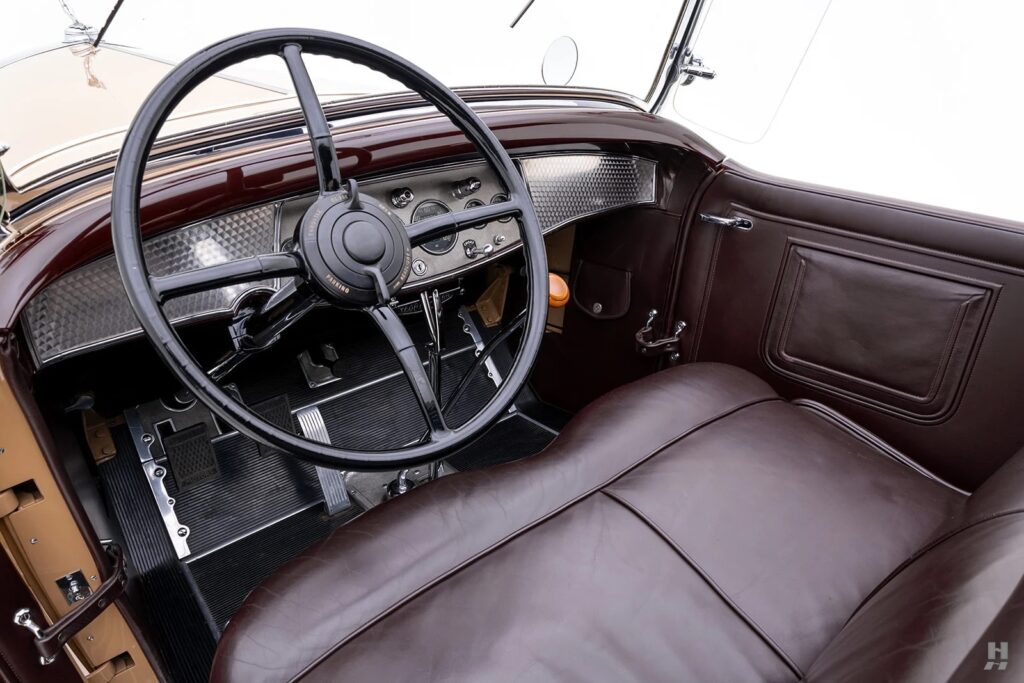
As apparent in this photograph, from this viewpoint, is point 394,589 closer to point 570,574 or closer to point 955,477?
point 570,574

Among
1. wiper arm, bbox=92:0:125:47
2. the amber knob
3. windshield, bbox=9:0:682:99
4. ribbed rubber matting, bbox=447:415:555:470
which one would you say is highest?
wiper arm, bbox=92:0:125:47

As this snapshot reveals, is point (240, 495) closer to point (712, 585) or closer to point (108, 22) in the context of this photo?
point (108, 22)

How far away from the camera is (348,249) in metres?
0.88

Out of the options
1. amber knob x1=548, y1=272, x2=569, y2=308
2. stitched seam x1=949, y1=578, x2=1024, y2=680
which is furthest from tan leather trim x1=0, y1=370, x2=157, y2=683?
stitched seam x1=949, y1=578, x2=1024, y2=680

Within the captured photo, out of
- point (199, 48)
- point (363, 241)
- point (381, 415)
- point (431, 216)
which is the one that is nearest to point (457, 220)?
point (363, 241)

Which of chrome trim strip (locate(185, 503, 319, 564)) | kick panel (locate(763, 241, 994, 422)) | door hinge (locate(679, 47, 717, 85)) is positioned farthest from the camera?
door hinge (locate(679, 47, 717, 85))

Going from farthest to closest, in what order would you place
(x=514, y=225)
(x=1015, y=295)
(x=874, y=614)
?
(x=514, y=225), (x=1015, y=295), (x=874, y=614)

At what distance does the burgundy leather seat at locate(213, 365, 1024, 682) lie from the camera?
2.40 ft

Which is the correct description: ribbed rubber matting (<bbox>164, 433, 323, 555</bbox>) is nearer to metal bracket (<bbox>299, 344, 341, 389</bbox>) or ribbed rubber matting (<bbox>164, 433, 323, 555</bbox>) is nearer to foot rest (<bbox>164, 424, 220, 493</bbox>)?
foot rest (<bbox>164, 424, 220, 493</bbox>)

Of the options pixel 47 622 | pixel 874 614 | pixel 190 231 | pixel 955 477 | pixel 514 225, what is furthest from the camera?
pixel 514 225

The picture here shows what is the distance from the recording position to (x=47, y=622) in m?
0.89

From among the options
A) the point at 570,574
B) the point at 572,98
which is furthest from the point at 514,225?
the point at 570,574

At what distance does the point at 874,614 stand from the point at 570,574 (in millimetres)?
369
